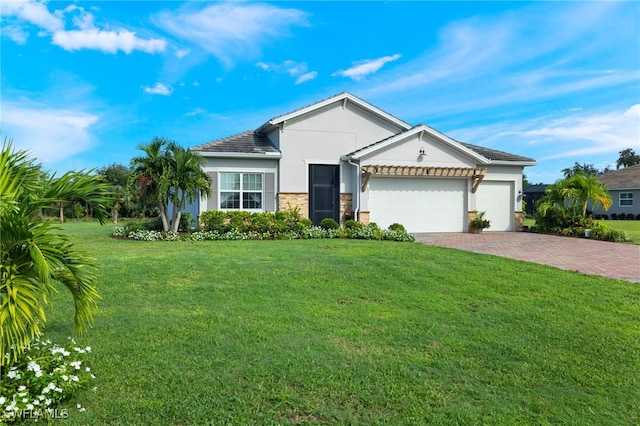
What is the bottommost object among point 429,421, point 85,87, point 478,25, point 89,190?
point 429,421

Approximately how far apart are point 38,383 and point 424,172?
16.7m

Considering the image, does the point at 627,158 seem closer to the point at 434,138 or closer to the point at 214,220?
the point at 434,138

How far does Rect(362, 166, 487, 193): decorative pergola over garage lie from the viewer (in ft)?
57.2

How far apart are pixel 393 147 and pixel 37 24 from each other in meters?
13.8

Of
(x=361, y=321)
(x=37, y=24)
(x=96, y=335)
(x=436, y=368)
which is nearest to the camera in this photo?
(x=436, y=368)

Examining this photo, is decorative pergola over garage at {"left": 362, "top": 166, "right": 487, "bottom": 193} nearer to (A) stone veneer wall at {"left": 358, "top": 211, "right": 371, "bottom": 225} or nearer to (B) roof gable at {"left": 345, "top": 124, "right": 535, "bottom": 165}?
(B) roof gable at {"left": 345, "top": 124, "right": 535, "bottom": 165}

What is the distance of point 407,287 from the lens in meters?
7.30

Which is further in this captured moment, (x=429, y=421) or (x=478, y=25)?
(x=478, y=25)

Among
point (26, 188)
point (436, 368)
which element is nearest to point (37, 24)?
point (26, 188)

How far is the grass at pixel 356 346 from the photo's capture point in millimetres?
3369

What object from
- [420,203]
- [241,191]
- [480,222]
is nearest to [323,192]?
[241,191]

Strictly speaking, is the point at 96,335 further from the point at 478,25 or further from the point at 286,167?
the point at 286,167

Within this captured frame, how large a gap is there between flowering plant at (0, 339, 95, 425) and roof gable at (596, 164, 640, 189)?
4173cm

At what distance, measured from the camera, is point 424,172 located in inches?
713
